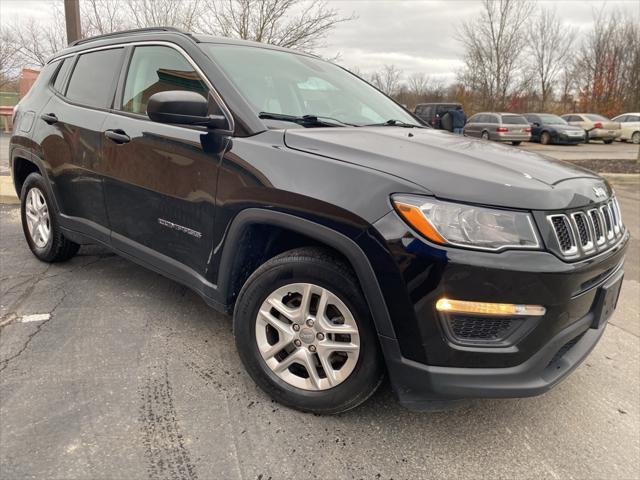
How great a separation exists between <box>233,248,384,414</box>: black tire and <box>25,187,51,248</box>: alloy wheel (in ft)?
8.13

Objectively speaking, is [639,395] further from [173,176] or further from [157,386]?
[173,176]

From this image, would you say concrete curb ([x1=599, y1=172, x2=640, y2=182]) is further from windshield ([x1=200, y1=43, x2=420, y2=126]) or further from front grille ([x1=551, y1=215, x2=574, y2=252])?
front grille ([x1=551, y1=215, x2=574, y2=252])

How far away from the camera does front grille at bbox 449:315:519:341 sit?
1.87m

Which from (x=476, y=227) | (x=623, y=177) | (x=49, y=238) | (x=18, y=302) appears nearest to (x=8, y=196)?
(x=49, y=238)

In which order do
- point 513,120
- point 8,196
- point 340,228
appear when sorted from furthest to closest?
point 513,120, point 8,196, point 340,228

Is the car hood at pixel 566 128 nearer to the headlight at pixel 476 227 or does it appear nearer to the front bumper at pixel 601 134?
the front bumper at pixel 601 134

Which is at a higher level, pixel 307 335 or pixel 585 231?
pixel 585 231

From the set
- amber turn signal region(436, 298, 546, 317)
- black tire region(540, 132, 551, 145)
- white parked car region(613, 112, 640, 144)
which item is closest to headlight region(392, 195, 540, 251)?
amber turn signal region(436, 298, 546, 317)

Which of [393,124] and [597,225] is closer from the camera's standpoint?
[597,225]

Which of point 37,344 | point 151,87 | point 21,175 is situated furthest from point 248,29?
point 37,344

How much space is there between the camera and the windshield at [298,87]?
A: 269cm

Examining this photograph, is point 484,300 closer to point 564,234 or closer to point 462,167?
point 564,234

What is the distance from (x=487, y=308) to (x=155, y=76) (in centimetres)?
238

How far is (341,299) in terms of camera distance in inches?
82.0
